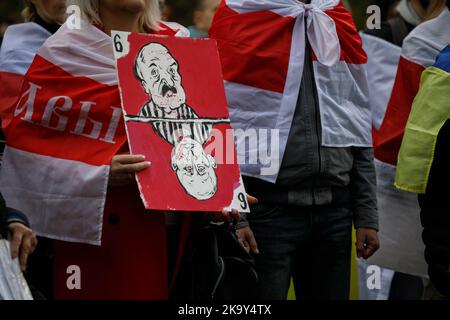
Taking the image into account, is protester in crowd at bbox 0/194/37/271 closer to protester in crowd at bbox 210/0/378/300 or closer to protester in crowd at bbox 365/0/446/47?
protester in crowd at bbox 210/0/378/300

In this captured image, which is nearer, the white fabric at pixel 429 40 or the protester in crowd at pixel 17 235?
the protester in crowd at pixel 17 235

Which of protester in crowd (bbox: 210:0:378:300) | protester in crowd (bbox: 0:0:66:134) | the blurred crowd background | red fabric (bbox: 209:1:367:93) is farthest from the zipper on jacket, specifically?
the blurred crowd background

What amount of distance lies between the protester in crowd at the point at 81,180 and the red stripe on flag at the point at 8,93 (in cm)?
28

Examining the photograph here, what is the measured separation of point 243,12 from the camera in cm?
518

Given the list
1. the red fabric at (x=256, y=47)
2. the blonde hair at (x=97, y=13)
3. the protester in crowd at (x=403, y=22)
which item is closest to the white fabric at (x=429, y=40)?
the red fabric at (x=256, y=47)

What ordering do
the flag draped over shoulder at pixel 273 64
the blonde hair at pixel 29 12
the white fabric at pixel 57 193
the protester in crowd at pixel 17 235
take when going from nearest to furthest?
1. the protester in crowd at pixel 17 235
2. the white fabric at pixel 57 193
3. the flag draped over shoulder at pixel 273 64
4. the blonde hair at pixel 29 12

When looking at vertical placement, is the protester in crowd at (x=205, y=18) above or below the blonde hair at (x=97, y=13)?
below

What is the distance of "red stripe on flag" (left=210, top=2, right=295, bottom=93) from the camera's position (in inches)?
202

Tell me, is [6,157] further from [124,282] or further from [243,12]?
[243,12]

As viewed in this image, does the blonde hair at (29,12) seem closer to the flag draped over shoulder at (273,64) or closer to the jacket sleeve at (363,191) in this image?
the flag draped over shoulder at (273,64)

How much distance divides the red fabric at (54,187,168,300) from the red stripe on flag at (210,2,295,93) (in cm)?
70

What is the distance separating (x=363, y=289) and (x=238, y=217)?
2375 millimetres

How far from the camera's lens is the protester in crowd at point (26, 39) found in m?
5.55

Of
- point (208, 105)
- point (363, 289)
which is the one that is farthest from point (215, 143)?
point (363, 289)
